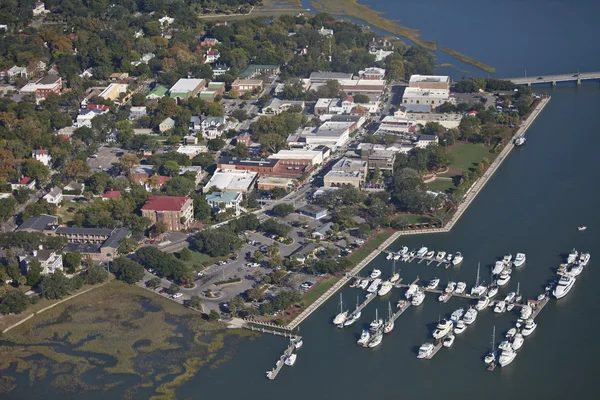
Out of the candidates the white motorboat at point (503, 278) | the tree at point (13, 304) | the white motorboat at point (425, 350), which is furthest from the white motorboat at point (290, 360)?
the tree at point (13, 304)

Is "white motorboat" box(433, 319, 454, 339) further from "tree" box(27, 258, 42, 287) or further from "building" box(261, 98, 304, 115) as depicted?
"building" box(261, 98, 304, 115)

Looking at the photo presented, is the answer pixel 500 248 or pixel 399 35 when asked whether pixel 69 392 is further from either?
pixel 399 35

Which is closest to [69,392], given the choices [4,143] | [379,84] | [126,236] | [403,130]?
[126,236]

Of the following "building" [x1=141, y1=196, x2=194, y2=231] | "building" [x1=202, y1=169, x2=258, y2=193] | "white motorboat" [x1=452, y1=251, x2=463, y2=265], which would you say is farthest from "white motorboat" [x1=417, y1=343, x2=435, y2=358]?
"building" [x1=202, y1=169, x2=258, y2=193]

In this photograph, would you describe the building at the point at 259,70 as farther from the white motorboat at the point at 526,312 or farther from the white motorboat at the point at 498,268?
the white motorboat at the point at 526,312

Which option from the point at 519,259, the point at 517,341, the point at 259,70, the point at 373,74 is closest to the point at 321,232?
the point at 519,259

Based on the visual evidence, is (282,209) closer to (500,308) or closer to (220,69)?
(500,308)

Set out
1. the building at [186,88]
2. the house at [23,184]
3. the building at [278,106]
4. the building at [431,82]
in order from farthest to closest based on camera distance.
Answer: the building at [186,88]
the building at [431,82]
the building at [278,106]
the house at [23,184]
